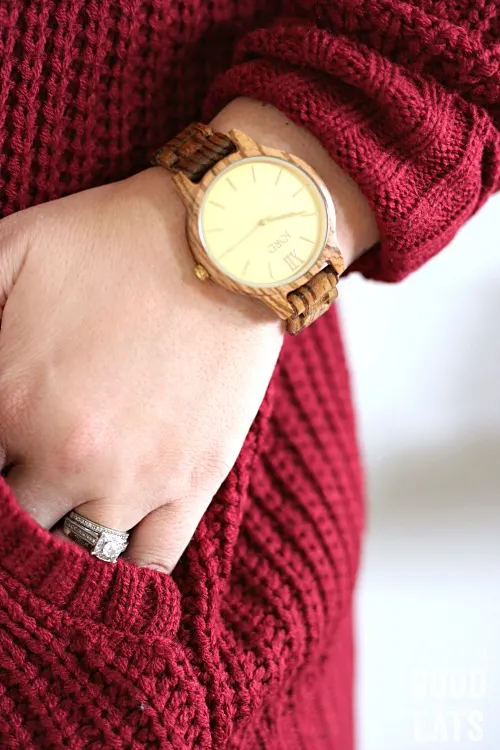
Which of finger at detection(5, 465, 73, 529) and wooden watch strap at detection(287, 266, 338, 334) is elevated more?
wooden watch strap at detection(287, 266, 338, 334)

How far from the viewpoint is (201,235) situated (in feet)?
1.82

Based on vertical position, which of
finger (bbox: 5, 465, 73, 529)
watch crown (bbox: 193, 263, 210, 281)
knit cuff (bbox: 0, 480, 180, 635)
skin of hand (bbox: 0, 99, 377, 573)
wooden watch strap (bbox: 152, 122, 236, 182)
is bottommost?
knit cuff (bbox: 0, 480, 180, 635)

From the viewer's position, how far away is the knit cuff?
529mm

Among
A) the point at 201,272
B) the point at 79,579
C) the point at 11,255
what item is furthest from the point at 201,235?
the point at 79,579

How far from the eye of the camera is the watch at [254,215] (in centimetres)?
56

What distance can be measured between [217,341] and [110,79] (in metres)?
0.22

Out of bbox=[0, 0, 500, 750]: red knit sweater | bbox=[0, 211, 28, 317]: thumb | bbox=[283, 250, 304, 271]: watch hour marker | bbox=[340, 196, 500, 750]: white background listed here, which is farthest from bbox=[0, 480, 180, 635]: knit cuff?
bbox=[340, 196, 500, 750]: white background

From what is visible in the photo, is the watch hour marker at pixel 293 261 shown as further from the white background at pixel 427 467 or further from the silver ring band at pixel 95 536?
the white background at pixel 427 467

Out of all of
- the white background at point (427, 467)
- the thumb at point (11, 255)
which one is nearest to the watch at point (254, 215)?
the thumb at point (11, 255)

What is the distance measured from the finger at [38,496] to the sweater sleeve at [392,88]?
31cm

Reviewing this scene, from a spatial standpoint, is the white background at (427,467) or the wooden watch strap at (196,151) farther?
the white background at (427,467)

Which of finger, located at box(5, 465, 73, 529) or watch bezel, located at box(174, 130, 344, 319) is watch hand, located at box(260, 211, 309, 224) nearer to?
watch bezel, located at box(174, 130, 344, 319)

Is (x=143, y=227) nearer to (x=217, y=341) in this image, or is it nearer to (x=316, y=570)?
(x=217, y=341)

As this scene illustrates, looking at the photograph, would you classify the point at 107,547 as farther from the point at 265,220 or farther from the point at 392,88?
the point at 392,88
